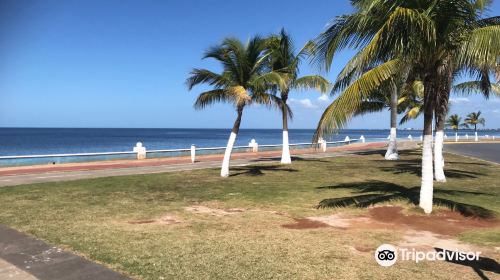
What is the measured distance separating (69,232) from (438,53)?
8.34 meters

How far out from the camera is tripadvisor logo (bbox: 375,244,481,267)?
21.6 ft

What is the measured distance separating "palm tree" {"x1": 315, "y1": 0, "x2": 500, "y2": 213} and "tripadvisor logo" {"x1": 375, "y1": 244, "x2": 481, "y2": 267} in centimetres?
288

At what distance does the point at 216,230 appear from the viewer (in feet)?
27.8

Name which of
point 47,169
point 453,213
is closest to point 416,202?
point 453,213

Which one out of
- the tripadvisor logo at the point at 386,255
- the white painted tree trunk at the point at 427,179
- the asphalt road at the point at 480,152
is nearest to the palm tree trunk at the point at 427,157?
the white painted tree trunk at the point at 427,179

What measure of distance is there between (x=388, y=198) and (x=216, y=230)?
557 cm

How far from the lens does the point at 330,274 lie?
590cm

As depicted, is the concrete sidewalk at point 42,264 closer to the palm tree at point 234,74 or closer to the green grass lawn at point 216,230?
the green grass lawn at point 216,230

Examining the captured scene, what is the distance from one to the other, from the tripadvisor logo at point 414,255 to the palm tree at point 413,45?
288cm

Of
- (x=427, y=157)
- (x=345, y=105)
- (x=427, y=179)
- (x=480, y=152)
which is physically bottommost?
(x=480, y=152)

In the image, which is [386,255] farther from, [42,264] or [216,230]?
[42,264]

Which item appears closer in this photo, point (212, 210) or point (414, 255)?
point (414, 255)

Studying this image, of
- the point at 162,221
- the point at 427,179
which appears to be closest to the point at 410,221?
the point at 427,179

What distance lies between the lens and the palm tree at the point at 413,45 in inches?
345
